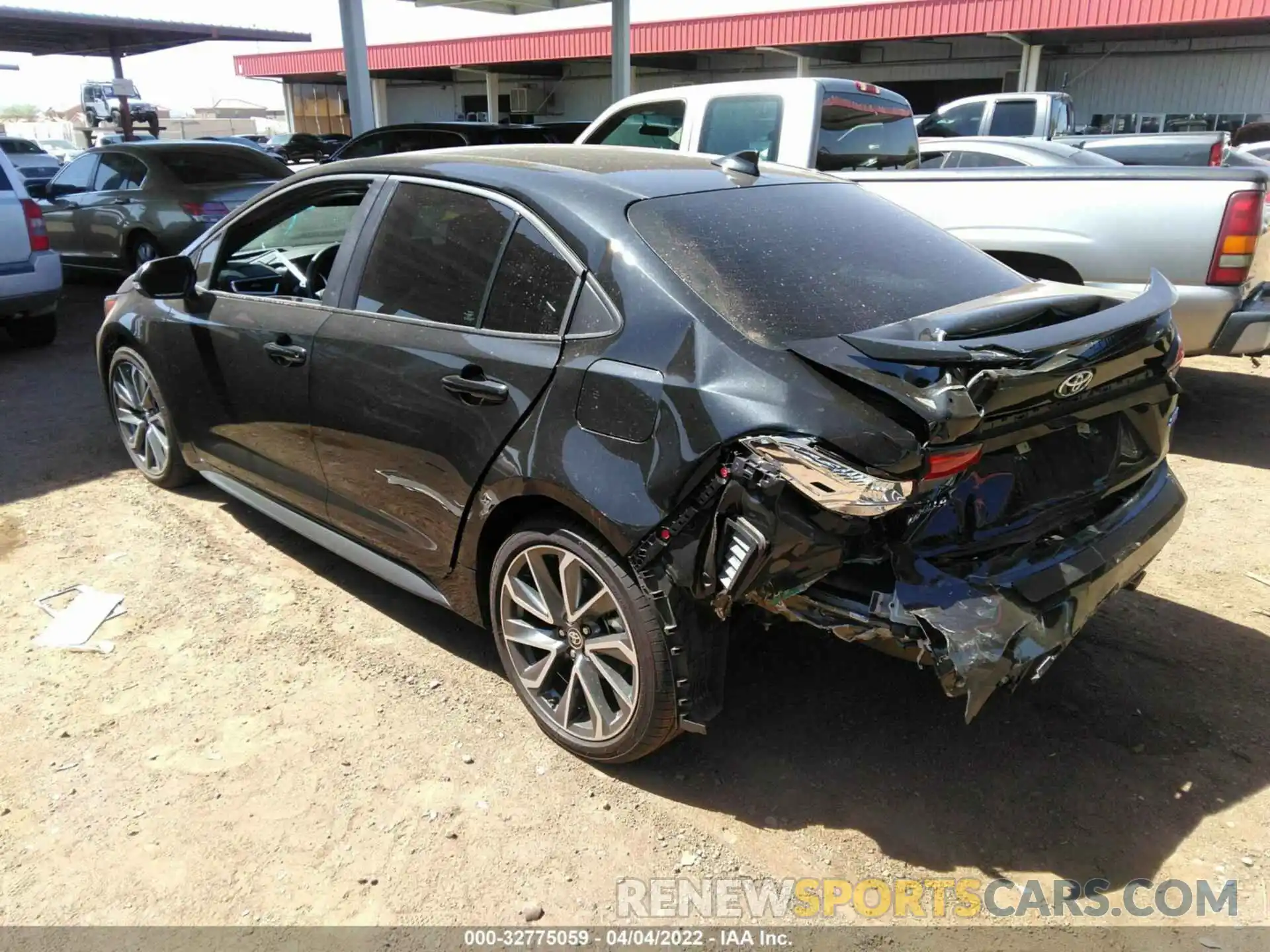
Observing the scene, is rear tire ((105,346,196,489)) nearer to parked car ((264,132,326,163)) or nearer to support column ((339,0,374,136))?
support column ((339,0,374,136))

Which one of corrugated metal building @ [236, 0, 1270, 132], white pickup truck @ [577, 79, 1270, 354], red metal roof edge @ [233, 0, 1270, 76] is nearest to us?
white pickup truck @ [577, 79, 1270, 354]

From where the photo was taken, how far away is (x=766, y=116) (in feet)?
21.8

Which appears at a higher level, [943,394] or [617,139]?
[617,139]

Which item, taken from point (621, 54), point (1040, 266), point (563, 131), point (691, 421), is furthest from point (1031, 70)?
point (691, 421)

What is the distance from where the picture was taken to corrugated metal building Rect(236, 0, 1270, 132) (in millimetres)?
19641

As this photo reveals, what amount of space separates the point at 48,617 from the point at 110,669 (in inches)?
23.0

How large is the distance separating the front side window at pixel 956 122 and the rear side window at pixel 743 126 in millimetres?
7020

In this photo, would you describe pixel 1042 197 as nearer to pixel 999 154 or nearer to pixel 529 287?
pixel 999 154

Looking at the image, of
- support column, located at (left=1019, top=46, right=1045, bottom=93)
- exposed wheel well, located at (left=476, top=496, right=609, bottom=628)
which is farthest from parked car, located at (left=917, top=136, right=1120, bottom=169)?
support column, located at (left=1019, top=46, right=1045, bottom=93)

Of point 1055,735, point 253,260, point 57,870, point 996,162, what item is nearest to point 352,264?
point 253,260

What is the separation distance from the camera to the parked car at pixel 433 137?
1091cm

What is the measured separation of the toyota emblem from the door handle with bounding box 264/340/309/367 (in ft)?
8.63

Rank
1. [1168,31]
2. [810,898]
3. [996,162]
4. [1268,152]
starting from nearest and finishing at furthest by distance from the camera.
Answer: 1. [810,898]
2. [996,162]
3. [1268,152]
4. [1168,31]

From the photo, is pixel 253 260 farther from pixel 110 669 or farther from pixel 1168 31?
pixel 1168 31
